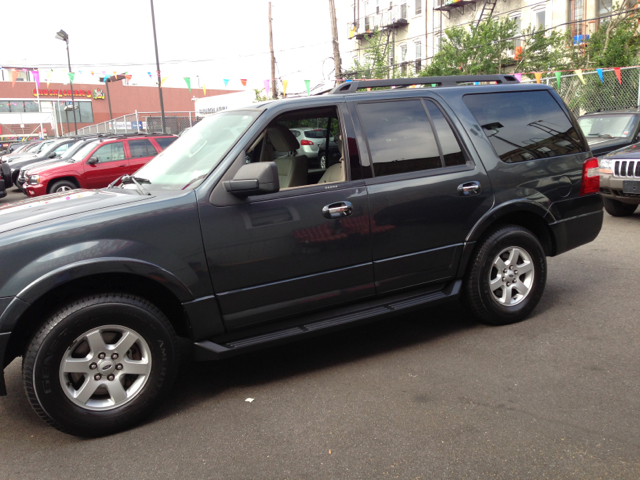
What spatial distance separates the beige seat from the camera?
4.26 metres

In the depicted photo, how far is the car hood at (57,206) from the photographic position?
3.35 m

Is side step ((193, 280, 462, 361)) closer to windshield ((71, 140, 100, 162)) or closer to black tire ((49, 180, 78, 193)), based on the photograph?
black tire ((49, 180, 78, 193))

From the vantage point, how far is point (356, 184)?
4.02 meters

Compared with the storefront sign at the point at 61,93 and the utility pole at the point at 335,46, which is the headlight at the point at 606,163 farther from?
the storefront sign at the point at 61,93

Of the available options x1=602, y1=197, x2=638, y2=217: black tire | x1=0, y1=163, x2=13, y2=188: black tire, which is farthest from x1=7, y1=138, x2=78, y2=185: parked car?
x1=602, y1=197, x2=638, y2=217: black tire

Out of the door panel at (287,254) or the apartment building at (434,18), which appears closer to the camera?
the door panel at (287,254)

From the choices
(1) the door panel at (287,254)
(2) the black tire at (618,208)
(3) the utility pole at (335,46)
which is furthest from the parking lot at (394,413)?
(3) the utility pole at (335,46)

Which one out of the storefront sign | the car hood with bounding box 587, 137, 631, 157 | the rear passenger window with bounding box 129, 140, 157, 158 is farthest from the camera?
the storefront sign

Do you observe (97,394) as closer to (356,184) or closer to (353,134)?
(356,184)

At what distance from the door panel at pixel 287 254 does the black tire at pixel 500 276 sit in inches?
38.9

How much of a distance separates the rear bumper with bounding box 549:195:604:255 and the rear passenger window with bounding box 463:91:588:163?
477 mm

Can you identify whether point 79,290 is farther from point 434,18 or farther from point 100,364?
point 434,18

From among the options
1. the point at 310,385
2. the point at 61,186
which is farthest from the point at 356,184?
the point at 61,186

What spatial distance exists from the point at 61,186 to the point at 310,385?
1316 cm
